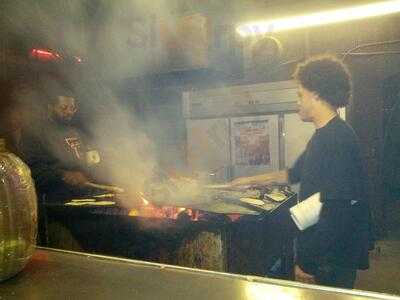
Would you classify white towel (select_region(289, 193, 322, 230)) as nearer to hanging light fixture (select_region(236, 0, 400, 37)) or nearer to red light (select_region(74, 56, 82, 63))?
hanging light fixture (select_region(236, 0, 400, 37))

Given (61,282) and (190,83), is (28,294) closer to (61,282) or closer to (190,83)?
(61,282)

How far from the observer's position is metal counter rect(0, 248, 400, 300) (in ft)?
3.13

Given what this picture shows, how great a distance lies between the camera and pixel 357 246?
7.24 ft

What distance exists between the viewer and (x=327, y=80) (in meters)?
2.52

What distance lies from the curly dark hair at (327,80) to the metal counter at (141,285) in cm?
173

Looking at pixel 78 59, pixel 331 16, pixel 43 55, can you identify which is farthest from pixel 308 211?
pixel 78 59

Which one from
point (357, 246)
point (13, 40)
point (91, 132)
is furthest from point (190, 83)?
point (357, 246)

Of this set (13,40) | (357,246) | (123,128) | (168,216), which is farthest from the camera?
(123,128)

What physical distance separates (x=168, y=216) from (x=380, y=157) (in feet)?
16.5

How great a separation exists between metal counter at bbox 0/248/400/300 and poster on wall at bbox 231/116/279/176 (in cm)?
393

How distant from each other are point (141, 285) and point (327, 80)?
208 cm

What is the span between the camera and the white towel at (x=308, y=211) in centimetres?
214

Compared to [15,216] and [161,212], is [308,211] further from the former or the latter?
[15,216]

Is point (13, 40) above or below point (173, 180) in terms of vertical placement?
above
